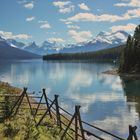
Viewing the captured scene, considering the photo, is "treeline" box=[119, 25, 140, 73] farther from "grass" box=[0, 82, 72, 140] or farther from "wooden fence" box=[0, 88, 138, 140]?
"grass" box=[0, 82, 72, 140]

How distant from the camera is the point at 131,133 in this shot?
1767cm

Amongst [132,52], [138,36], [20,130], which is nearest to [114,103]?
[20,130]

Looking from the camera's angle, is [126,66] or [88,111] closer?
[88,111]

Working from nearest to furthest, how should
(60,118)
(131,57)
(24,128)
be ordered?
(24,128)
(60,118)
(131,57)

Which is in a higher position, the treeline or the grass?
the treeline

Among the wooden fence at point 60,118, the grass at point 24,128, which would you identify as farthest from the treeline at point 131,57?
the grass at point 24,128

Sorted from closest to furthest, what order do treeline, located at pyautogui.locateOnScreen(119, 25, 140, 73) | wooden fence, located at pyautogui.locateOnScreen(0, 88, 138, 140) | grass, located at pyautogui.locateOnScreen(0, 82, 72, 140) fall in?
wooden fence, located at pyautogui.locateOnScreen(0, 88, 138, 140), grass, located at pyautogui.locateOnScreen(0, 82, 72, 140), treeline, located at pyautogui.locateOnScreen(119, 25, 140, 73)

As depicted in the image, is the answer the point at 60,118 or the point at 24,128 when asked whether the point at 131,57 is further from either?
the point at 24,128

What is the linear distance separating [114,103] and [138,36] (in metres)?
93.2

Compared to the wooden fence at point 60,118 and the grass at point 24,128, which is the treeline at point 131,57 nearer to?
the wooden fence at point 60,118

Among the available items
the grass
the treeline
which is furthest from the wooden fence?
the treeline

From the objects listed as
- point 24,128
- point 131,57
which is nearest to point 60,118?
point 24,128

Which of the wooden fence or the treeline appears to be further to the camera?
the treeline

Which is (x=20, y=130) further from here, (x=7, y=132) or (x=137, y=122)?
(x=137, y=122)
